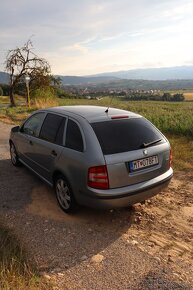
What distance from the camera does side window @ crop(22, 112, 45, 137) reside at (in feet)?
18.5

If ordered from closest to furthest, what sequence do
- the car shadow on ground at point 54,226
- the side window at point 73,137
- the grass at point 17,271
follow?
the grass at point 17,271 → the car shadow on ground at point 54,226 → the side window at point 73,137

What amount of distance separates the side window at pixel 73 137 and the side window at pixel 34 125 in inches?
43.5

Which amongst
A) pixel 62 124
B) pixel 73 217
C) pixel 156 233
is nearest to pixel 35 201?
pixel 73 217

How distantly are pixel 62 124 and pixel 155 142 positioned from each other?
1545mm

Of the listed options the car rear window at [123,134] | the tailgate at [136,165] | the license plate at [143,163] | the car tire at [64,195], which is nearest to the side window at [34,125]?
the car tire at [64,195]

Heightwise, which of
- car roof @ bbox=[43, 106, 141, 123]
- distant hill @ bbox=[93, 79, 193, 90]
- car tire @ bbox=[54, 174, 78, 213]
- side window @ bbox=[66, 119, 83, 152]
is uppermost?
distant hill @ bbox=[93, 79, 193, 90]

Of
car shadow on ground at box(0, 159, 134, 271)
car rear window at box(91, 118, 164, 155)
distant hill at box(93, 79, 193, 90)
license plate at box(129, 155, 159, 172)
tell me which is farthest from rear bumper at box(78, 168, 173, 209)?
distant hill at box(93, 79, 193, 90)

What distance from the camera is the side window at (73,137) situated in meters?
4.32

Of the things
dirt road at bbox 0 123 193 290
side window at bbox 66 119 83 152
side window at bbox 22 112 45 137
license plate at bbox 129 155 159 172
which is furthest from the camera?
side window at bbox 22 112 45 137

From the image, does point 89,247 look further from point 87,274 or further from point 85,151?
→ point 85,151

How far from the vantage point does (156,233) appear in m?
4.16

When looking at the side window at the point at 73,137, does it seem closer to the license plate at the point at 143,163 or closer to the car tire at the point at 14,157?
the license plate at the point at 143,163

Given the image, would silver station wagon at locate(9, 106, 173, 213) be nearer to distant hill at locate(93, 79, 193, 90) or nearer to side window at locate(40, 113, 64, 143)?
side window at locate(40, 113, 64, 143)

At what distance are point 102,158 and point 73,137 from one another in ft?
2.47
